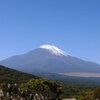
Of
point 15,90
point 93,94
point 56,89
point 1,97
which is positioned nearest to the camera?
point 1,97

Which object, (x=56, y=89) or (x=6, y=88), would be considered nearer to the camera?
(x=6, y=88)

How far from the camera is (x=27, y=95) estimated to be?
227 feet

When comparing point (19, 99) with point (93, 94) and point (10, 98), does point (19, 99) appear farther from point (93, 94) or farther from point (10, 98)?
point (93, 94)

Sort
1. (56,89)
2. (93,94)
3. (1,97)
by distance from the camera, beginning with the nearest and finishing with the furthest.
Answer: (1,97), (93,94), (56,89)

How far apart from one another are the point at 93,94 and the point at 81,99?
119 inches

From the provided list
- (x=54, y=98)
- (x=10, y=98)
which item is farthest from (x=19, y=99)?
(x=54, y=98)

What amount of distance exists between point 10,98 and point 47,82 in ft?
119

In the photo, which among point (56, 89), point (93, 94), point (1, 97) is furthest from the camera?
point (56, 89)

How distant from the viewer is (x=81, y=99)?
3428 inches

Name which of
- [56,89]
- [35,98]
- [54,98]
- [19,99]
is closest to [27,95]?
[35,98]

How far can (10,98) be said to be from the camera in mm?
58281

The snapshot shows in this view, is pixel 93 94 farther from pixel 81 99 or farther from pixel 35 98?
pixel 35 98

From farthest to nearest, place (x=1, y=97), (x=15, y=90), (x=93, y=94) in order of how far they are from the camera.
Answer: (x=93, y=94)
(x=15, y=90)
(x=1, y=97)

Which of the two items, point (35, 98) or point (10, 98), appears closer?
point (10, 98)
